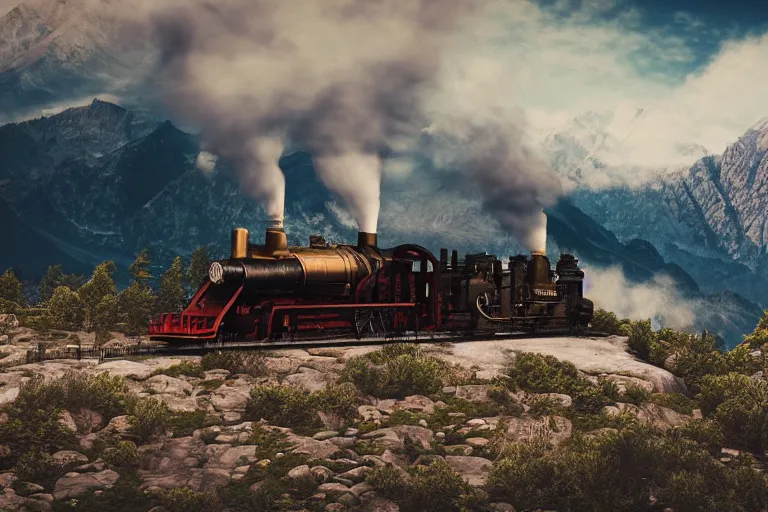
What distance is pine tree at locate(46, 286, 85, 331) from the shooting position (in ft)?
111

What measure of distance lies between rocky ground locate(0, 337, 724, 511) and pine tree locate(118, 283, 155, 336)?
13.6m

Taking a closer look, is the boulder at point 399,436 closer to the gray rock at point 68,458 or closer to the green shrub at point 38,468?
the gray rock at point 68,458

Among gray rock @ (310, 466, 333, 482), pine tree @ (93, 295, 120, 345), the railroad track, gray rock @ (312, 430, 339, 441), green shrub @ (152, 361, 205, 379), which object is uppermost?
pine tree @ (93, 295, 120, 345)

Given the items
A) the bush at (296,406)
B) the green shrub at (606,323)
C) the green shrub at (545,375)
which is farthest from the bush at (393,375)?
the green shrub at (606,323)

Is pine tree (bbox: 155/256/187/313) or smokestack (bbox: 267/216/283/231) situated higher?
smokestack (bbox: 267/216/283/231)

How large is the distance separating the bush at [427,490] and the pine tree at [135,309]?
1932 centimetres

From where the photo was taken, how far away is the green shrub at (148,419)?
1705 cm

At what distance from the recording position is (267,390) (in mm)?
18906

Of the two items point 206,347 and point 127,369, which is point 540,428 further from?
point 127,369

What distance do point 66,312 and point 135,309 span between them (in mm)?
3336

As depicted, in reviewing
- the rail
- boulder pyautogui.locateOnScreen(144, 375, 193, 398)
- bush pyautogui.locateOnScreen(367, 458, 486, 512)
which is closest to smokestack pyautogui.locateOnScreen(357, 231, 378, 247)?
the rail

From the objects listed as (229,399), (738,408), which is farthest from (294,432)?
(738,408)

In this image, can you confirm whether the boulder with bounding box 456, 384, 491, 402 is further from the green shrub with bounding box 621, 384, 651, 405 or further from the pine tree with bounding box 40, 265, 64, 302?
the pine tree with bounding box 40, 265, 64, 302

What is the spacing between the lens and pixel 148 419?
1716 centimetres
